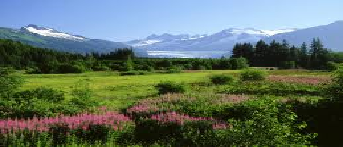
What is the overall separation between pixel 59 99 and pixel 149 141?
8880 mm

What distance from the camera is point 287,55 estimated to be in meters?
148

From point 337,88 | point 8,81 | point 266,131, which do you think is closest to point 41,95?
point 8,81

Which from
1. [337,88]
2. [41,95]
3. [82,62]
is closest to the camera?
[337,88]

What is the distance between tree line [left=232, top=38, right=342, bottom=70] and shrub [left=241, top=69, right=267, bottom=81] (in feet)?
251

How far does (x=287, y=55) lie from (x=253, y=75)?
101610mm

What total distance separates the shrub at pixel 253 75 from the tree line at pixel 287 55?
251 feet

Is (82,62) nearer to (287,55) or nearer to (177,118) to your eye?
(287,55)

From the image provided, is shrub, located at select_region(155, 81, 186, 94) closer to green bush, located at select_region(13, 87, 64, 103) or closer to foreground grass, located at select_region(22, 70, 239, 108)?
foreground grass, located at select_region(22, 70, 239, 108)

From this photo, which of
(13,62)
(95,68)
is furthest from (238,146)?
(13,62)

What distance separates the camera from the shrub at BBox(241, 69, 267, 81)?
50312 millimetres

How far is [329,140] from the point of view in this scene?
16703mm

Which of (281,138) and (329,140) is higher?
(281,138)

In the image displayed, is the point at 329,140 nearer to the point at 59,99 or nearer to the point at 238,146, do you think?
the point at 238,146

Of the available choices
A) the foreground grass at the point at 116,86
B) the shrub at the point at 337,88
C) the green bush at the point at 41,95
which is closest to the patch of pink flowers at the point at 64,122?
the foreground grass at the point at 116,86
